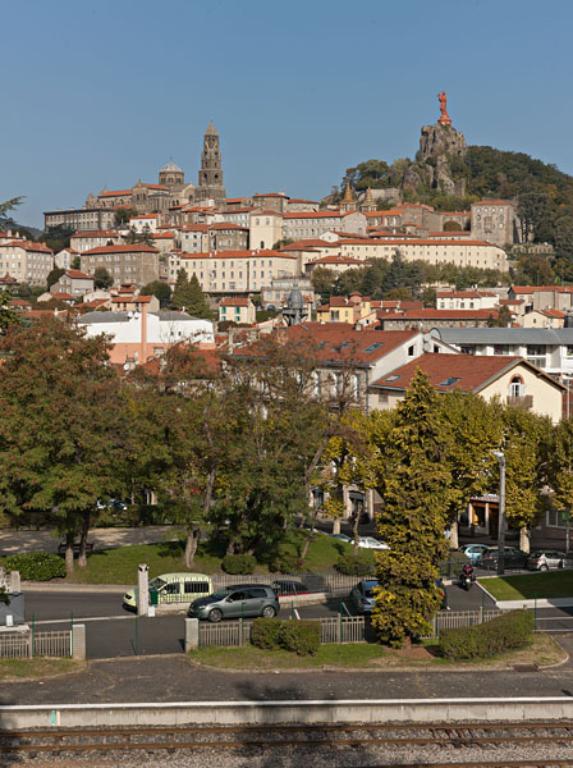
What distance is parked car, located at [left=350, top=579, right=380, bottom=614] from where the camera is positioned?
103ft

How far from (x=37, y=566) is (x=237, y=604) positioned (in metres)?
8.92

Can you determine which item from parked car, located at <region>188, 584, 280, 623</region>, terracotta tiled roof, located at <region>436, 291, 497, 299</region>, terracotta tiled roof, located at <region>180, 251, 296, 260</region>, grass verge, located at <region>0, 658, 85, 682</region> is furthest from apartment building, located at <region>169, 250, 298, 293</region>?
grass verge, located at <region>0, 658, 85, 682</region>

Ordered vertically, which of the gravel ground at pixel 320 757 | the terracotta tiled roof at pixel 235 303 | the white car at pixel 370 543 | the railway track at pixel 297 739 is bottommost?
the gravel ground at pixel 320 757

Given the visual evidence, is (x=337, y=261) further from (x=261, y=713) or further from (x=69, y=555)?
(x=261, y=713)

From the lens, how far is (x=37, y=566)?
118 feet

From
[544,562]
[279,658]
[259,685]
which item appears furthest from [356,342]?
[259,685]

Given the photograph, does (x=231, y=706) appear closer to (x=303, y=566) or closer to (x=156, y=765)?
(x=156, y=765)

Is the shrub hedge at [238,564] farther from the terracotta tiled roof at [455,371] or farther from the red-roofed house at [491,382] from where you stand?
the terracotta tiled roof at [455,371]

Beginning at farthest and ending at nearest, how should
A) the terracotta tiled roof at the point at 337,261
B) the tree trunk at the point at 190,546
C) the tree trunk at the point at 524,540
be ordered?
1. the terracotta tiled roof at the point at 337,261
2. the tree trunk at the point at 524,540
3. the tree trunk at the point at 190,546

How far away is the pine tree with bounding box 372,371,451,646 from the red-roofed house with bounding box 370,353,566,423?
85.4ft

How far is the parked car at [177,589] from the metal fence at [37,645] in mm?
6888

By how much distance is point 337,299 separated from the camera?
513ft

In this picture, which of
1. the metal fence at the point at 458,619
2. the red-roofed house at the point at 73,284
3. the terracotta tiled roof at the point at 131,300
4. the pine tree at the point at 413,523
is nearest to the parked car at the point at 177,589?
the pine tree at the point at 413,523

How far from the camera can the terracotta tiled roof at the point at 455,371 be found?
5506 centimetres
